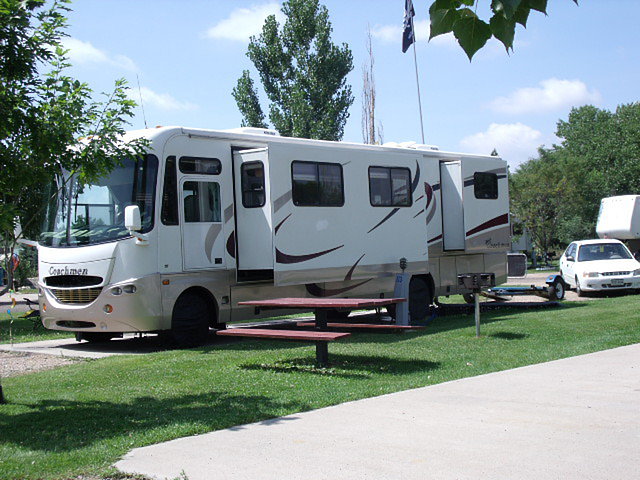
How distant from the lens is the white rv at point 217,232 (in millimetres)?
11984

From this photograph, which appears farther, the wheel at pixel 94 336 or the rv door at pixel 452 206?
the rv door at pixel 452 206

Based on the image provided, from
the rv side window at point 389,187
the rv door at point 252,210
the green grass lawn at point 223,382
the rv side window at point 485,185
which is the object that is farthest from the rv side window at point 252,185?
the rv side window at point 485,185

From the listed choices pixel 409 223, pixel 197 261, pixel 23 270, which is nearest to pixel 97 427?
pixel 197 261

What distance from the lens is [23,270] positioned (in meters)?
24.0

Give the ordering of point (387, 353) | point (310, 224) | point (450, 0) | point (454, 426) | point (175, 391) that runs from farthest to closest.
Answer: point (310, 224) < point (387, 353) < point (175, 391) < point (454, 426) < point (450, 0)

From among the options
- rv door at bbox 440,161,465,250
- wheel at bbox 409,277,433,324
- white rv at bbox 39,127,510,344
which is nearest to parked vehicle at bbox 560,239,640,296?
rv door at bbox 440,161,465,250

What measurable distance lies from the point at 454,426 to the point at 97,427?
3087 millimetres

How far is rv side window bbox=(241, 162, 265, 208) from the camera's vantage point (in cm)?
1295

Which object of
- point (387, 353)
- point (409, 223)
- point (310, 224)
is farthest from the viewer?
point (409, 223)

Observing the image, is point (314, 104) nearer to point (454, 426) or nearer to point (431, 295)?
point (431, 295)

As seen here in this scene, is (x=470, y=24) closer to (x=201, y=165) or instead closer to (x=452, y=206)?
(x=201, y=165)

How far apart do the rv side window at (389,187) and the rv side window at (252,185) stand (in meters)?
2.69

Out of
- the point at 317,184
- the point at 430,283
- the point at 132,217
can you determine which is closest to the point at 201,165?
the point at 132,217

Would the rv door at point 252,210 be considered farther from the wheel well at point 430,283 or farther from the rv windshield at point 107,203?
the wheel well at point 430,283
